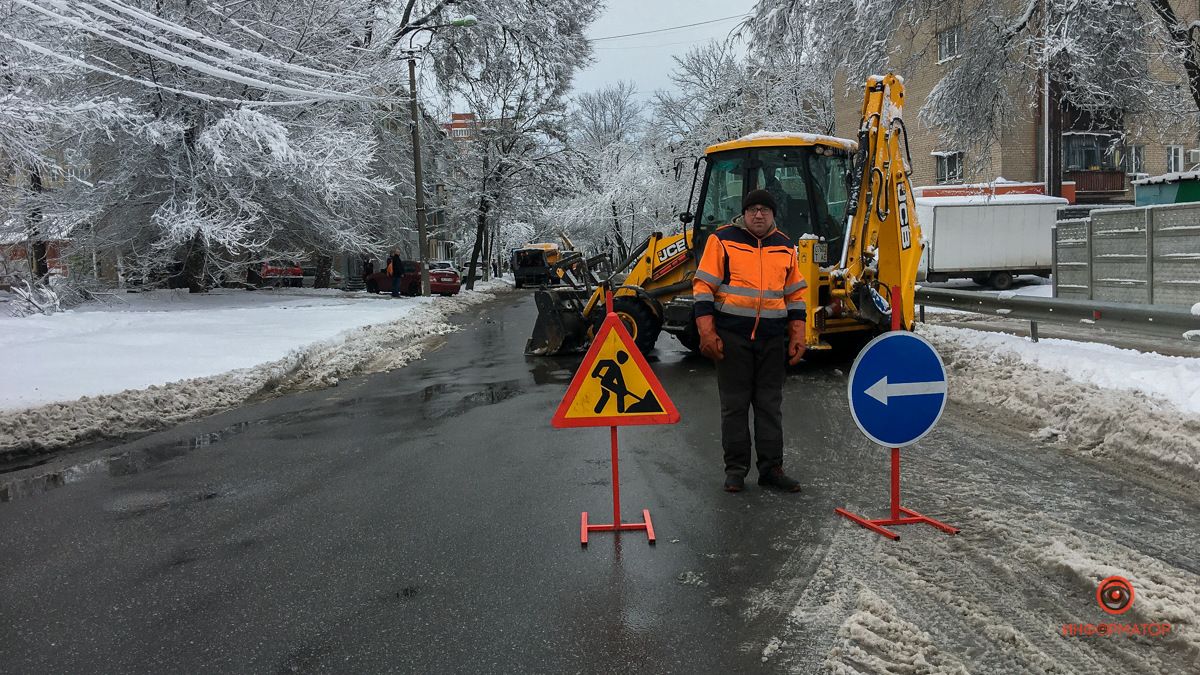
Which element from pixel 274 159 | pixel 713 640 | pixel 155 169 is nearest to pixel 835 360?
pixel 713 640

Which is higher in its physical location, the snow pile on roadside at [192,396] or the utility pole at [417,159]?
the utility pole at [417,159]

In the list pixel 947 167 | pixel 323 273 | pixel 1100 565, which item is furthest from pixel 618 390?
pixel 947 167

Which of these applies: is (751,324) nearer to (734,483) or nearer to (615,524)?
(734,483)

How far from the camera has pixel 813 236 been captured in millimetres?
10000

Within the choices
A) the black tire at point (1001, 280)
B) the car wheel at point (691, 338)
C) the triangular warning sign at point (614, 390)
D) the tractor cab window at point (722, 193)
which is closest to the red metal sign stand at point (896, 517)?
the triangular warning sign at point (614, 390)

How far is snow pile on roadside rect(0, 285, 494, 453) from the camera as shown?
8102mm

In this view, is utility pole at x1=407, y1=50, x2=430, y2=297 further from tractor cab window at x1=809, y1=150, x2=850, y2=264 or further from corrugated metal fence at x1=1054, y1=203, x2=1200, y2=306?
corrugated metal fence at x1=1054, y1=203, x2=1200, y2=306

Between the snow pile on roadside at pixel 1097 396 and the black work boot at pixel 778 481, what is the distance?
2.45 m

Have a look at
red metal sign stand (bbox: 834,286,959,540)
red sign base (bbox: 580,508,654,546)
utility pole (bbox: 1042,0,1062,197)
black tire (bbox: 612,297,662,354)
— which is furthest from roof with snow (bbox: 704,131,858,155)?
utility pole (bbox: 1042,0,1062,197)

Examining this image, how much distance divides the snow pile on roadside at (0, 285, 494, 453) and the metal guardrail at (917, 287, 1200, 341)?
330 inches

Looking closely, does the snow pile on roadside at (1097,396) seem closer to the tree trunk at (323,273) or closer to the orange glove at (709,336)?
the orange glove at (709,336)

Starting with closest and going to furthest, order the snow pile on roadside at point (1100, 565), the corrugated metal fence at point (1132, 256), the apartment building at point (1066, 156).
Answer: the snow pile on roadside at point (1100, 565) → the corrugated metal fence at point (1132, 256) → the apartment building at point (1066, 156)

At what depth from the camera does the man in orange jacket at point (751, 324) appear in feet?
18.5

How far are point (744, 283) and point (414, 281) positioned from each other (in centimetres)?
3001
